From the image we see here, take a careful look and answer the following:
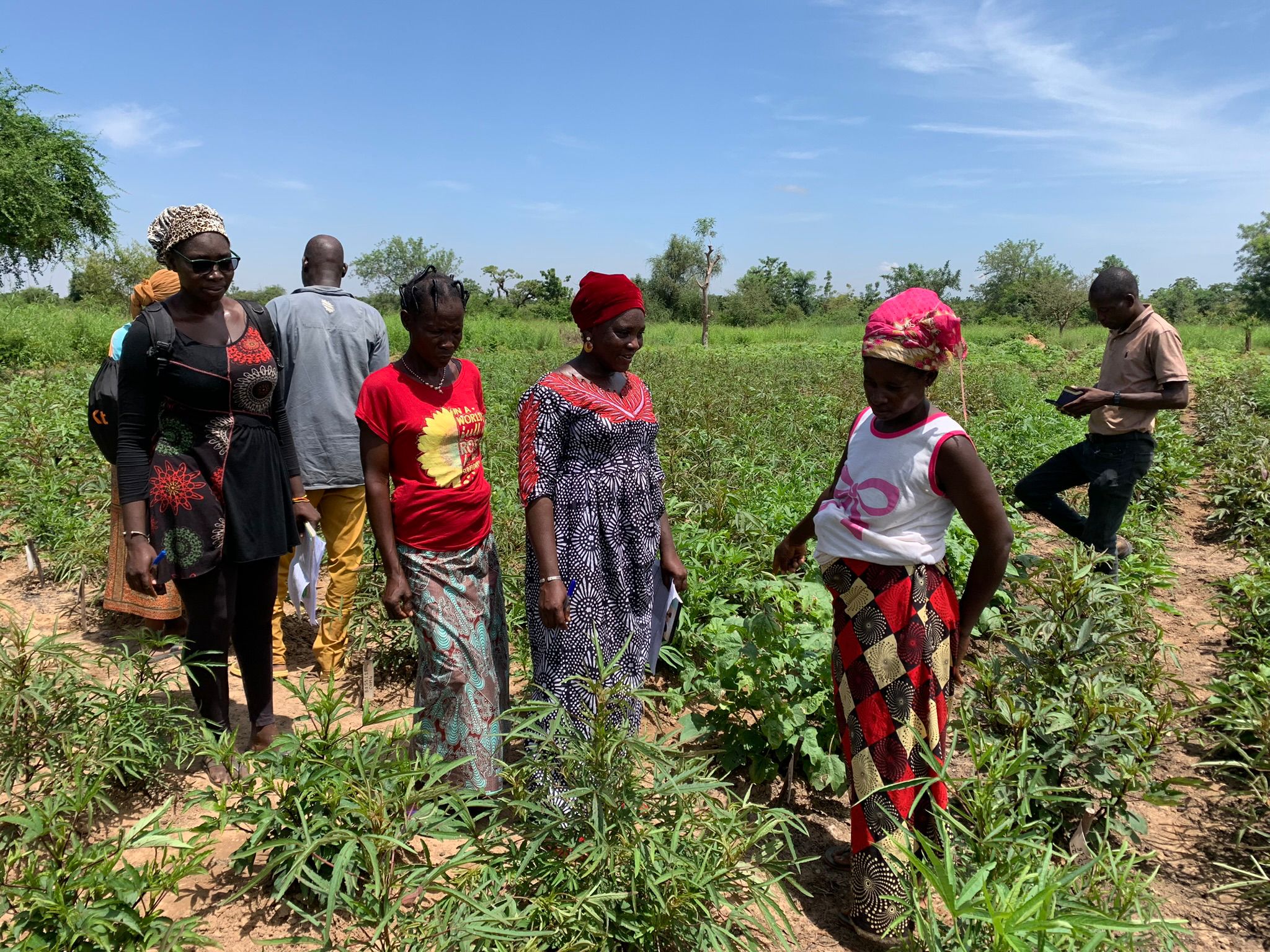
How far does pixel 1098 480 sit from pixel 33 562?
556cm

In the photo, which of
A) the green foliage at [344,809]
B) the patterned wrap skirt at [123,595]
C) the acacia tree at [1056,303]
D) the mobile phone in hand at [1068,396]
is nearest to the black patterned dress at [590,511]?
the green foliage at [344,809]

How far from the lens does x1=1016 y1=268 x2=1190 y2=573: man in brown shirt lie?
374cm

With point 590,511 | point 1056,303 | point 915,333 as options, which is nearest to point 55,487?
point 590,511

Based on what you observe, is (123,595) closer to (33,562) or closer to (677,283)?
(33,562)

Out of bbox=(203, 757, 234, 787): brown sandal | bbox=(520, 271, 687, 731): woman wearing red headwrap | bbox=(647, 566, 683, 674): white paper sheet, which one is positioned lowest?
bbox=(203, 757, 234, 787): brown sandal

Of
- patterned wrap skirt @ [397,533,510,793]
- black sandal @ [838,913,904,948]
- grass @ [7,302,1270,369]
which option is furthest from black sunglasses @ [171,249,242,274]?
grass @ [7,302,1270,369]

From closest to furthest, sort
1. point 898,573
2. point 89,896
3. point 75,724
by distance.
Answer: point 89,896, point 898,573, point 75,724

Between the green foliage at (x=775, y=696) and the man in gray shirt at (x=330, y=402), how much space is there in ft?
5.04

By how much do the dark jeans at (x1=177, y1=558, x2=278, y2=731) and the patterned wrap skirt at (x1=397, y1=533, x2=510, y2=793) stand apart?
61 centimetres

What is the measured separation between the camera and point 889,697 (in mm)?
2012

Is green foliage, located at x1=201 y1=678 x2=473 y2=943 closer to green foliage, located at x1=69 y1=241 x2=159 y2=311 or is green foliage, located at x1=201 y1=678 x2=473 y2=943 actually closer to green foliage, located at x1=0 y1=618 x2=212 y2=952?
green foliage, located at x1=0 y1=618 x2=212 y2=952

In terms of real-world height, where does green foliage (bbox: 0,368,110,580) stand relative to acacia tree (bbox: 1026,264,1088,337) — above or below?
below

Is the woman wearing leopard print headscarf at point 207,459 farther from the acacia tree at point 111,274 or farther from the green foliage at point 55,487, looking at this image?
the acacia tree at point 111,274

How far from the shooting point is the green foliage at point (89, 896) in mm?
1398
